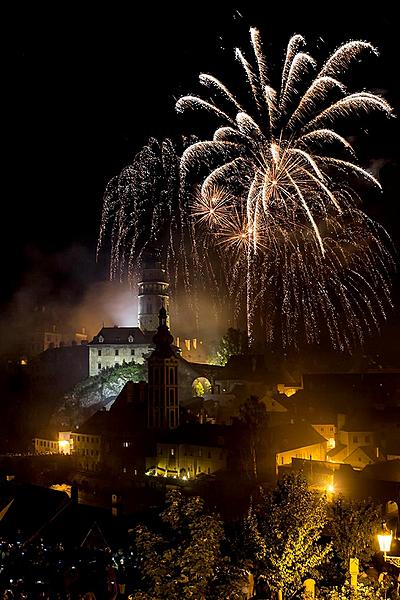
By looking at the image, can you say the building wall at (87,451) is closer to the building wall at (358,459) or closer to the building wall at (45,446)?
the building wall at (45,446)

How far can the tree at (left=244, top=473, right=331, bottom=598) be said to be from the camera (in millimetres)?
14789

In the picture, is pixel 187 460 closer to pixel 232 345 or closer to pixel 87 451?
pixel 87 451

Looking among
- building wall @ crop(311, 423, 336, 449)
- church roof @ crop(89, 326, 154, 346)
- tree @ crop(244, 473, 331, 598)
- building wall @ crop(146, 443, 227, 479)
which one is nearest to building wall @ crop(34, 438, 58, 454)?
church roof @ crop(89, 326, 154, 346)

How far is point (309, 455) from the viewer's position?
153ft

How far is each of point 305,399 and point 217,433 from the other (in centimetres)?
1480

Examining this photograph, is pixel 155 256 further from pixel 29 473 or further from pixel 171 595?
pixel 171 595

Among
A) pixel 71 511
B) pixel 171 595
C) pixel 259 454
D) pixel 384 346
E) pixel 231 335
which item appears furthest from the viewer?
pixel 231 335

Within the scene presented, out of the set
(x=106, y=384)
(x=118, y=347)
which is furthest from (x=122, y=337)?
(x=106, y=384)

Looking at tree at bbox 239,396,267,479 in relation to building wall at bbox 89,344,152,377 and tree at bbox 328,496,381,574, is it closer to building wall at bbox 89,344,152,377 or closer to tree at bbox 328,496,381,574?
tree at bbox 328,496,381,574

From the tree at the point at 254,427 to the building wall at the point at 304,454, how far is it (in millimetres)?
1901

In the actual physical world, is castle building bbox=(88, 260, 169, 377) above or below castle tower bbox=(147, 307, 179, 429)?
above

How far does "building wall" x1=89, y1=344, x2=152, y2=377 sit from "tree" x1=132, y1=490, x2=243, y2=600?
71295mm

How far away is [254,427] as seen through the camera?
158 ft

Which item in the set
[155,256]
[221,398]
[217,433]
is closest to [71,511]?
[217,433]
